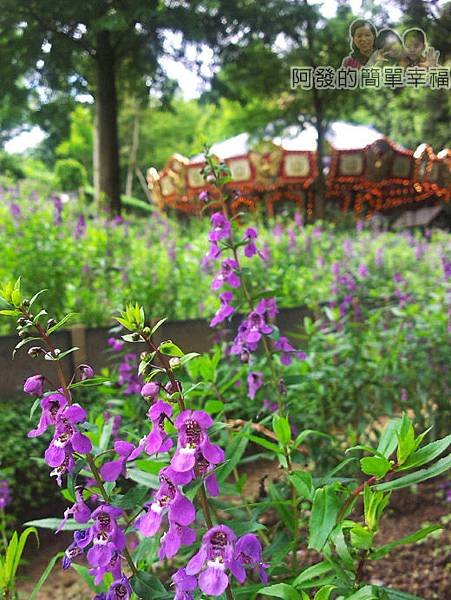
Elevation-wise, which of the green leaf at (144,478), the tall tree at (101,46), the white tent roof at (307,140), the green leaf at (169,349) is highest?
the tall tree at (101,46)

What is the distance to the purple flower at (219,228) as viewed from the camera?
4.73ft

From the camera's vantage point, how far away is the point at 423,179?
13.8 meters

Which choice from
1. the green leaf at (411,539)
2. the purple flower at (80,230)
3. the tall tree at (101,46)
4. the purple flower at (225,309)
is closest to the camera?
the green leaf at (411,539)

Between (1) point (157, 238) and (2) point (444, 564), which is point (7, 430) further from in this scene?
(1) point (157, 238)

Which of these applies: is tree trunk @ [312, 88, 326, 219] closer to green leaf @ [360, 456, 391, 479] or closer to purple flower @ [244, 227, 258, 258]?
purple flower @ [244, 227, 258, 258]

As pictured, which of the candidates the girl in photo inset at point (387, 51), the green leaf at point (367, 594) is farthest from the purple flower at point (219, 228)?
the girl in photo inset at point (387, 51)

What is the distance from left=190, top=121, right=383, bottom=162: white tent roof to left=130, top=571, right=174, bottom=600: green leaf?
12097 mm

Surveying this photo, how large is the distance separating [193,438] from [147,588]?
0.25m

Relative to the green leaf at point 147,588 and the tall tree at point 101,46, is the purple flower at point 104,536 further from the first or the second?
the tall tree at point 101,46

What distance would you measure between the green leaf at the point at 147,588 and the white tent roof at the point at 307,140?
12.1m

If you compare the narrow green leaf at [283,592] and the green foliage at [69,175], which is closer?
the narrow green leaf at [283,592]

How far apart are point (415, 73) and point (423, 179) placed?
9820mm

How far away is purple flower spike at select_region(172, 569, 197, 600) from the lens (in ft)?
2.56

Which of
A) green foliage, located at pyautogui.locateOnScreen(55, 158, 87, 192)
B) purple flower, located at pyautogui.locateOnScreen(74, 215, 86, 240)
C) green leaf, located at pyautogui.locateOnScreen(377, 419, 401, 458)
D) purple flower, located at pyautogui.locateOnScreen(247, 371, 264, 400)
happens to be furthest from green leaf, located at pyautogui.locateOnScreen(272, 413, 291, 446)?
green foliage, located at pyautogui.locateOnScreen(55, 158, 87, 192)
